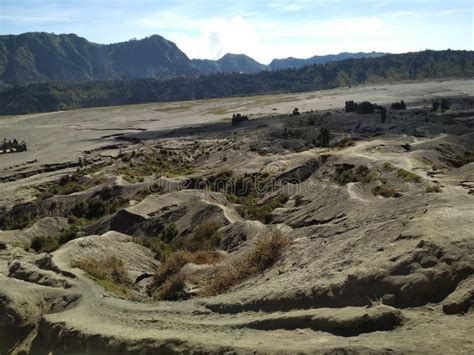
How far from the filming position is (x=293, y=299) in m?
17.1

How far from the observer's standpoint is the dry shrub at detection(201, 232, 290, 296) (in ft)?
73.4

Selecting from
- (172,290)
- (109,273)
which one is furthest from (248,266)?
(109,273)

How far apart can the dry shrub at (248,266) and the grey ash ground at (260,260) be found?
6 cm

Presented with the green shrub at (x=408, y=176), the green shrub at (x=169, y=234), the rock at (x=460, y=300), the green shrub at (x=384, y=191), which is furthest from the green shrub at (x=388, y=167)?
the rock at (x=460, y=300)

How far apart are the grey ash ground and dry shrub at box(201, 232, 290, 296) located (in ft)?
0.20

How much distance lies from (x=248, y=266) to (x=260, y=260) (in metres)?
0.67

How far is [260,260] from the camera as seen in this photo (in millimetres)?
23469

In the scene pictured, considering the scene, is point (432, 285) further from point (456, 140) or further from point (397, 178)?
point (456, 140)

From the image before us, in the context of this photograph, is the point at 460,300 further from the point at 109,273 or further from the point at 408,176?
the point at 408,176

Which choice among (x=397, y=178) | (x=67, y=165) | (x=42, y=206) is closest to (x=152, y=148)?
(x=67, y=165)

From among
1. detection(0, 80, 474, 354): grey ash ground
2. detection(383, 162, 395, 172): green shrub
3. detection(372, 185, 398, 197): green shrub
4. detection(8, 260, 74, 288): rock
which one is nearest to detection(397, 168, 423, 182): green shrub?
detection(0, 80, 474, 354): grey ash ground

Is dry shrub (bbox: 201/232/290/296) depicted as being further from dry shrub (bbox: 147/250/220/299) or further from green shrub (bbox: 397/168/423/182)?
green shrub (bbox: 397/168/423/182)

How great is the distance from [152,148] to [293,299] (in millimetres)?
71329

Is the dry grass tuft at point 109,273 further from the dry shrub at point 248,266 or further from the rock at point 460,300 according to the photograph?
the rock at point 460,300
